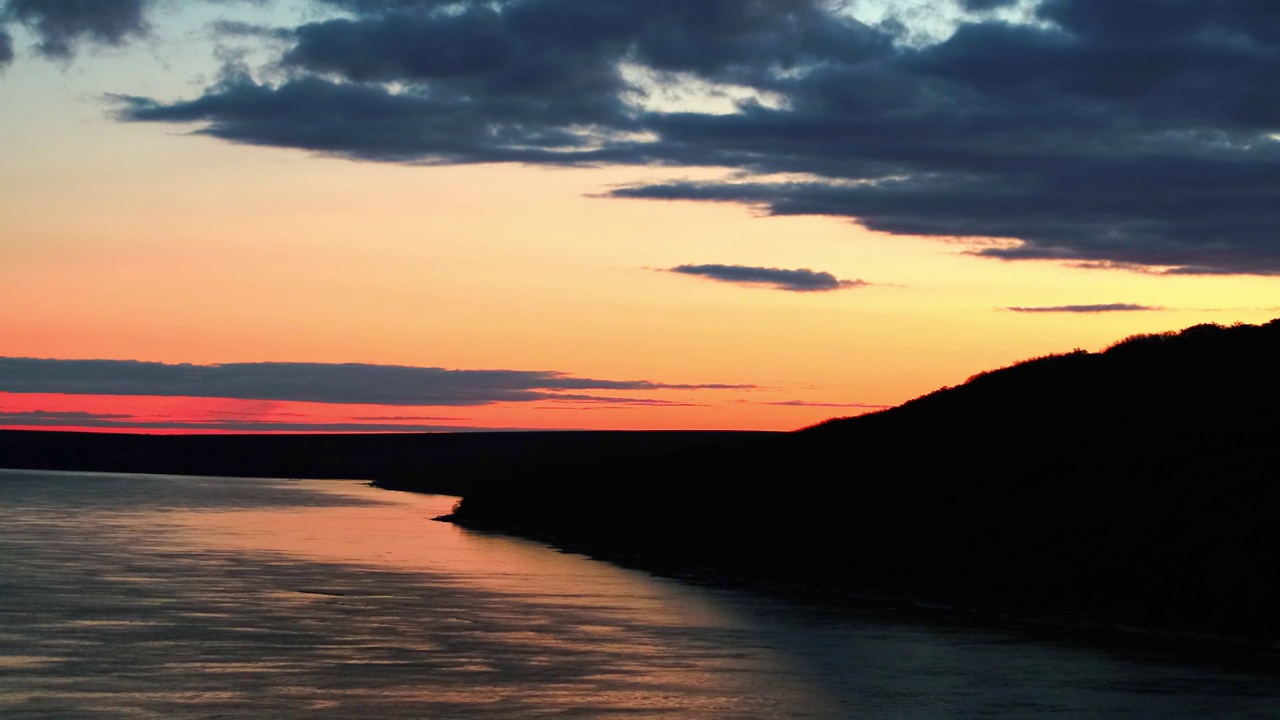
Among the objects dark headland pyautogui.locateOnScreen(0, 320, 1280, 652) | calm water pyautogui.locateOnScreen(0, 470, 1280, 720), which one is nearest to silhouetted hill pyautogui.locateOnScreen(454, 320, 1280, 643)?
dark headland pyautogui.locateOnScreen(0, 320, 1280, 652)

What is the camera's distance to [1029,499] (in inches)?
2184

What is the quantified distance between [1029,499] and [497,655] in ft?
96.7

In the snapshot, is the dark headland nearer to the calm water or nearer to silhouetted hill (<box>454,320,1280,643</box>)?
silhouetted hill (<box>454,320,1280,643</box>)

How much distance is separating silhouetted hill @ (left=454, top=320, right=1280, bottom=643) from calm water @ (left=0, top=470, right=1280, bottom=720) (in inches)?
230

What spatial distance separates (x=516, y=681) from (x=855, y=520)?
1377 inches

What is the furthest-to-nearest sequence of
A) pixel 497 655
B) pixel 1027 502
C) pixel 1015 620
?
pixel 1027 502 → pixel 1015 620 → pixel 497 655

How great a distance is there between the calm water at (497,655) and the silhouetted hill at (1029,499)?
583cm

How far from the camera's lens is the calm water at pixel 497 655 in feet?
83.9

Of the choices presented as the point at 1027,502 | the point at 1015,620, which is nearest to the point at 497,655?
the point at 1015,620

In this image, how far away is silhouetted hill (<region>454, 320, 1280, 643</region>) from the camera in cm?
4375

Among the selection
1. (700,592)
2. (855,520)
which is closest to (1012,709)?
(700,592)

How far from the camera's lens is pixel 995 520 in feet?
178

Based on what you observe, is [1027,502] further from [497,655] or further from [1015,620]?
[497,655]

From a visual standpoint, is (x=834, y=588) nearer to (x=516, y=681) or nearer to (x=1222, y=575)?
(x=1222, y=575)
